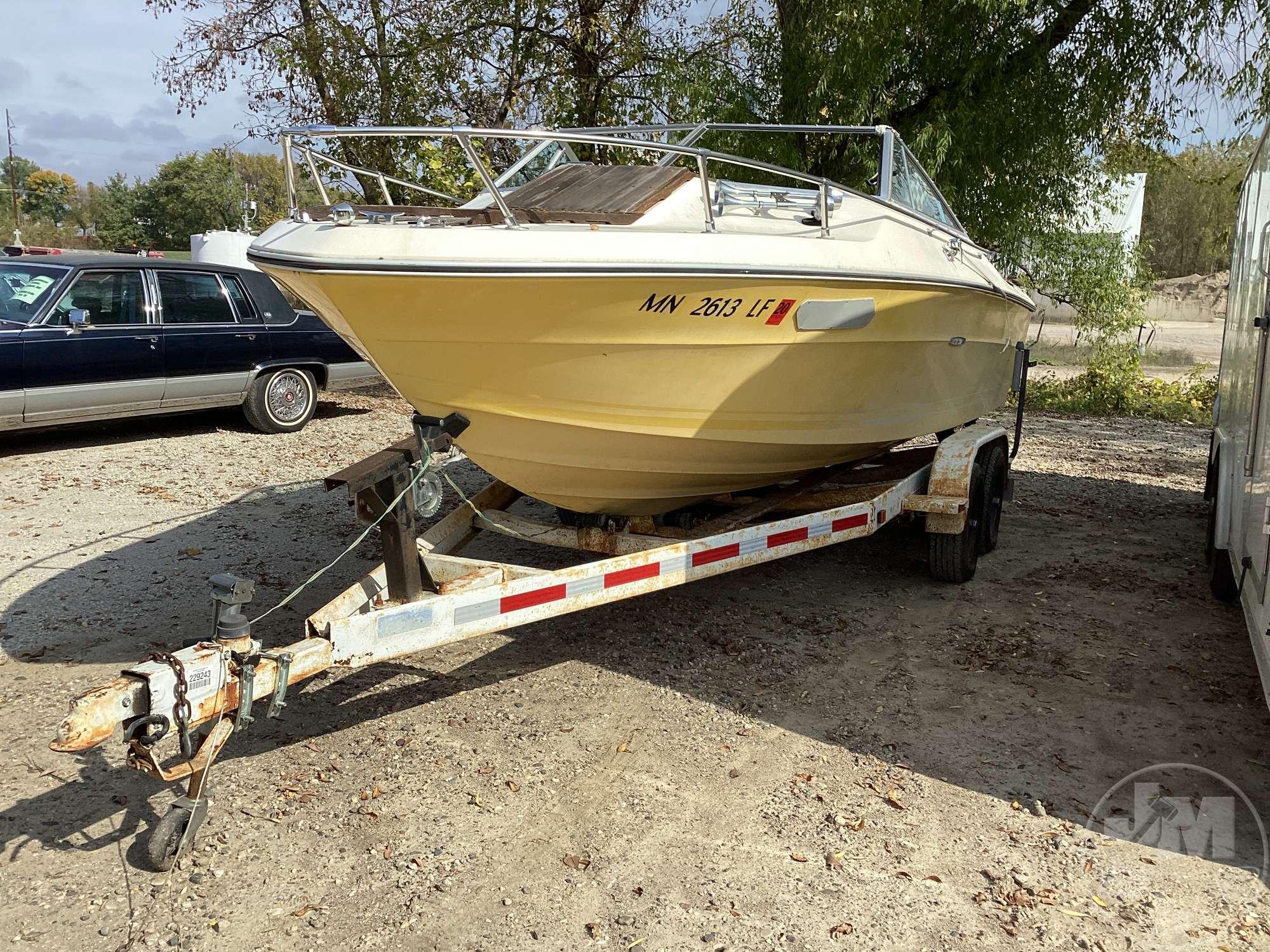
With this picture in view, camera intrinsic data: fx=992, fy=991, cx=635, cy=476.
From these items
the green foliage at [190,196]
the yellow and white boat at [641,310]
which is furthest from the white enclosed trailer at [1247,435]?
the green foliage at [190,196]

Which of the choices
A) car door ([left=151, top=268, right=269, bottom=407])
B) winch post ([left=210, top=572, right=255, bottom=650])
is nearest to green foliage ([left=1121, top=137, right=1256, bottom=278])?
car door ([left=151, top=268, right=269, bottom=407])

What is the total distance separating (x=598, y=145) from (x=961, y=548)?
2.99 metres

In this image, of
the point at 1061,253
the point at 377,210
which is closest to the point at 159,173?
the point at 1061,253

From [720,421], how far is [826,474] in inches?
61.1

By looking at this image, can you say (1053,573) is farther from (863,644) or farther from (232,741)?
(232,741)

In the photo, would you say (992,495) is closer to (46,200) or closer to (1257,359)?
(1257,359)

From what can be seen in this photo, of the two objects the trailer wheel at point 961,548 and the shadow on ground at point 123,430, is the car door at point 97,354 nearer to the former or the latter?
the shadow on ground at point 123,430

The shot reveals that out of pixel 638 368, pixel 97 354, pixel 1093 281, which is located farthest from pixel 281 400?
pixel 1093 281

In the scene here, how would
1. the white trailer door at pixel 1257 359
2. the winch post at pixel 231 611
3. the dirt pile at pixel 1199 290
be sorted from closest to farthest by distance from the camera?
1. the winch post at pixel 231 611
2. the white trailer door at pixel 1257 359
3. the dirt pile at pixel 1199 290

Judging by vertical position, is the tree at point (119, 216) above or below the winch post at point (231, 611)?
above

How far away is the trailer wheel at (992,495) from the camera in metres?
6.03

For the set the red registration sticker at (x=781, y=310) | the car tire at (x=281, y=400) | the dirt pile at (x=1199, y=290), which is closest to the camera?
the red registration sticker at (x=781, y=310)

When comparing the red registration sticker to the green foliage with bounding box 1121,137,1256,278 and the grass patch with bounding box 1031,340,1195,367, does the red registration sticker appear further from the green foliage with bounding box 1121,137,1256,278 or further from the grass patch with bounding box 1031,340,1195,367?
the green foliage with bounding box 1121,137,1256,278

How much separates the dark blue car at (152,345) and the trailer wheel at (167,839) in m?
5.96
